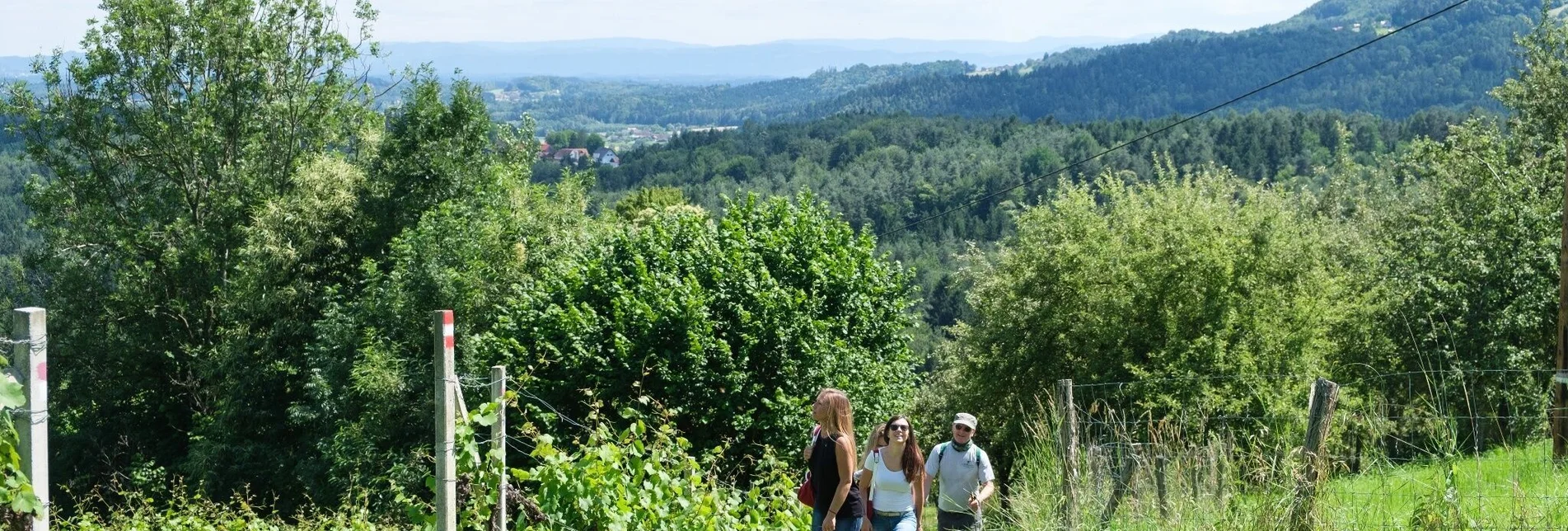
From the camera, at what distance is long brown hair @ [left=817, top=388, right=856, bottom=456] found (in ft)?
21.2

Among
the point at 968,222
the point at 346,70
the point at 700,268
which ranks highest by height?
the point at 346,70

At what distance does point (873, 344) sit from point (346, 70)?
15382 millimetres

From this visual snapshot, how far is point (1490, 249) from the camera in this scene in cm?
1869

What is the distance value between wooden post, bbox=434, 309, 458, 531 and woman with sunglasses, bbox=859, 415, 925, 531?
2.30 m

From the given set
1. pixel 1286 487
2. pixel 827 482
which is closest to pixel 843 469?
pixel 827 482

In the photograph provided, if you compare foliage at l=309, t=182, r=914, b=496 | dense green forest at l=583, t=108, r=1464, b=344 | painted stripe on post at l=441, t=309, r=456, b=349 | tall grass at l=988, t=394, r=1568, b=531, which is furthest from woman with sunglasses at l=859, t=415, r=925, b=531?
dense green forest at l=583, t=108, r=1464, b=344

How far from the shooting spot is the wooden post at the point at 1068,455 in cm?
566

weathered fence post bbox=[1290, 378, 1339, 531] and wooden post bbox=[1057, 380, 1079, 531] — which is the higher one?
weathered fence post bbox=[1290, 378, 1339, 531]

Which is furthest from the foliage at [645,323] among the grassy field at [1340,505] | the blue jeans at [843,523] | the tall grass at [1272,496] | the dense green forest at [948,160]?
the dense green forest at [948,160]

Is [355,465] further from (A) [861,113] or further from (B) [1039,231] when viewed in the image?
(A) [861,113]

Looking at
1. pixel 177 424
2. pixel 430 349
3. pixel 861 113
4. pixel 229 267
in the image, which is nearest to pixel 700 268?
pixel 430 349

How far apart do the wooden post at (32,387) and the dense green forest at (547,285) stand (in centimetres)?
759

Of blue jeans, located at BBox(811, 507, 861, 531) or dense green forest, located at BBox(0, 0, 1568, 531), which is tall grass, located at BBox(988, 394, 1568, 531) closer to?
blue jeans, located at BBox(811, 507, 861, 531)

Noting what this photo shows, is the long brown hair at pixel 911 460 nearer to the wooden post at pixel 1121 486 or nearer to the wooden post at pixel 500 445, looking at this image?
the wooden post at pixel 1121 486
